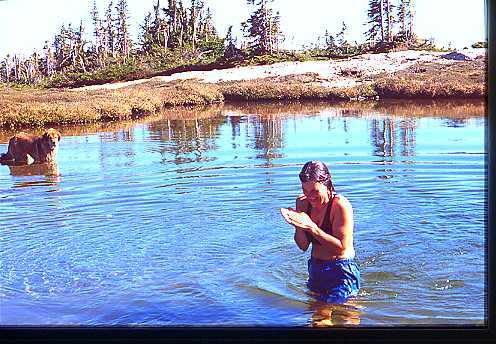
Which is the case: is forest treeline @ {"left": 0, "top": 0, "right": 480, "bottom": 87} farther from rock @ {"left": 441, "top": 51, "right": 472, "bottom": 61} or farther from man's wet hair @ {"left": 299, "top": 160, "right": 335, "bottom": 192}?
man's wet hair @ {"left": 299, "top": 160, "right": 335, "bottom": 192}

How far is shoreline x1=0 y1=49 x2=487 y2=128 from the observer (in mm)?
3592

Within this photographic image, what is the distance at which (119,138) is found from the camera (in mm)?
3701

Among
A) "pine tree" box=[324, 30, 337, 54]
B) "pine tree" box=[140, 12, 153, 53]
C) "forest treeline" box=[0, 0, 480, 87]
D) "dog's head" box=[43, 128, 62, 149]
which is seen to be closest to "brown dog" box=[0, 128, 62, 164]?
"dog's head" box=[43, 128, 62, 149]

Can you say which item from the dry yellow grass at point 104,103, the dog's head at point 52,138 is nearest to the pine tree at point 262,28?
the dry yellow grass at point 104,103

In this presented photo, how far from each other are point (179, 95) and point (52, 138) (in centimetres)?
70

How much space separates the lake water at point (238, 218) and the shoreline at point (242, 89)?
0.07 metres

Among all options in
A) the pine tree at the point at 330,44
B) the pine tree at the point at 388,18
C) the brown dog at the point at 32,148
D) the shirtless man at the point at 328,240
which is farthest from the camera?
the brown dog at the point at 32,148

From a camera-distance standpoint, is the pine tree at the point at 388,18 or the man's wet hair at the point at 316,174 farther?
the pine tree at the point at 388,18

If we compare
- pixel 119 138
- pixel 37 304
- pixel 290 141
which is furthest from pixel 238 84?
pixel 37 304

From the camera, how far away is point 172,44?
3.62m

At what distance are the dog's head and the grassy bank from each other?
0.06 m

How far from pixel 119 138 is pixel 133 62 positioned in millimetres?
412

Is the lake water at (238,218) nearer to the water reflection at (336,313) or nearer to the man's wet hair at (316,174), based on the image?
the water reflection at (336,313)

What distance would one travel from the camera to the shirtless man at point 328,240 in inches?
120
